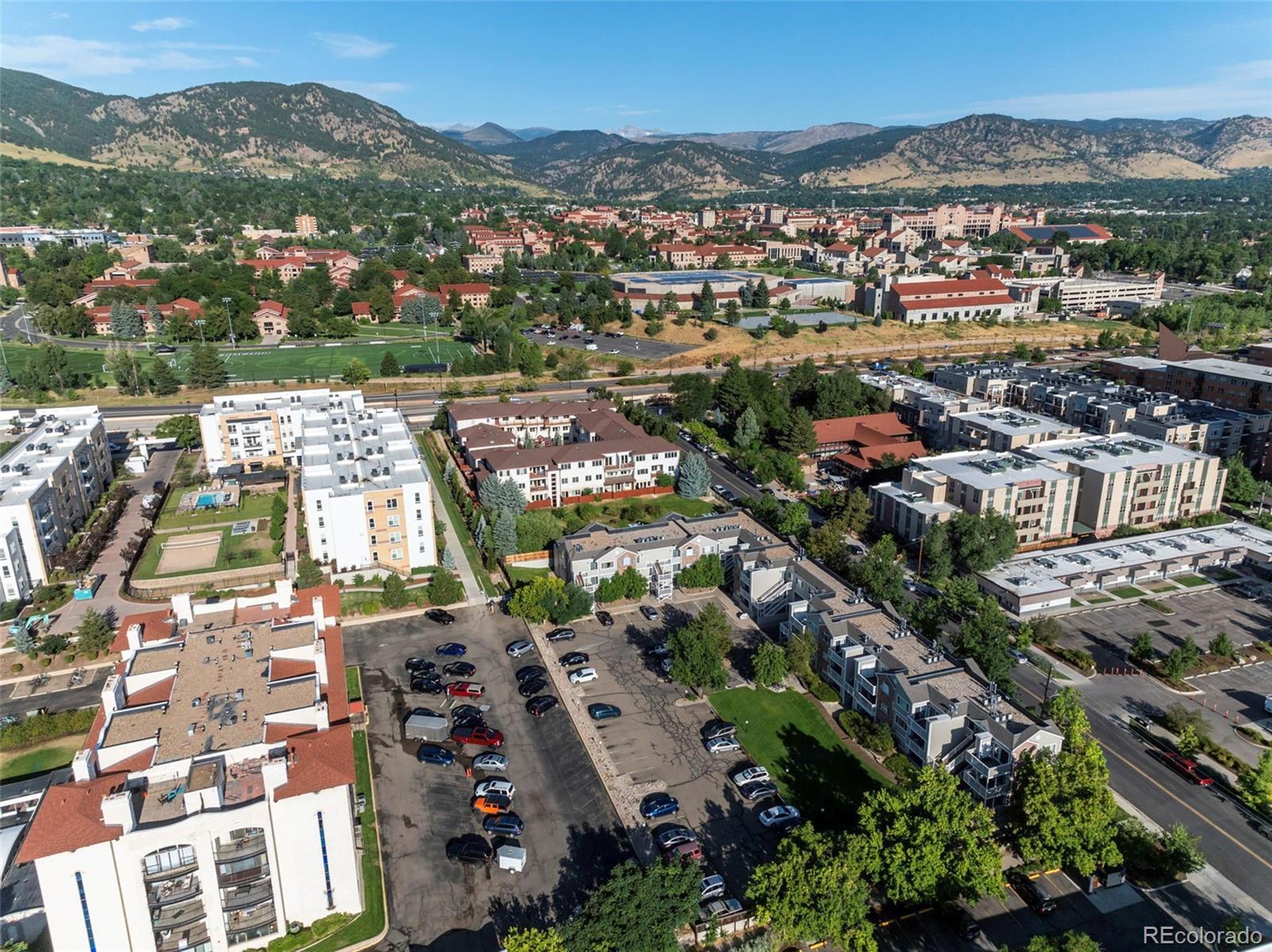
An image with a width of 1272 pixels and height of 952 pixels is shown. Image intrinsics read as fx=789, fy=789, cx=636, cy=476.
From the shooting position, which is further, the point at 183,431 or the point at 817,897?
the point at 183,431

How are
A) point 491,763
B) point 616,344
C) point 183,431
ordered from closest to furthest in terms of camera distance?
1. point 491,763
2. point 183,431
3. point 616,344

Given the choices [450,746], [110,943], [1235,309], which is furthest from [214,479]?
[1235,309]

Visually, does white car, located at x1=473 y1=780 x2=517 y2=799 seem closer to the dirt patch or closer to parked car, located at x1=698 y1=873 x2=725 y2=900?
parked car, located at x1=698 y1=873 x2=725 y2=900

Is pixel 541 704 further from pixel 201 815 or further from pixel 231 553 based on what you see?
pixel 231 553

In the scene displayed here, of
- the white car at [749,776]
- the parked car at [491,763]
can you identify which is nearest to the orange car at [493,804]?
the parked car at [491,763]

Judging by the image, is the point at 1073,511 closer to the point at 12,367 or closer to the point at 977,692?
the point at 977,692

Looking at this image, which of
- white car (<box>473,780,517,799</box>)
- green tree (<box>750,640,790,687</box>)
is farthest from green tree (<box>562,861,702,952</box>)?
green tree (<box>750,640,790,687</box>)

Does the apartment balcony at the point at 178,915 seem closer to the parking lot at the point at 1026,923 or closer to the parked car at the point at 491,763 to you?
the parked car at the point at 491,763

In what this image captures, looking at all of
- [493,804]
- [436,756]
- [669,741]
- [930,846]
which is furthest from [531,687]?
[930,846]
